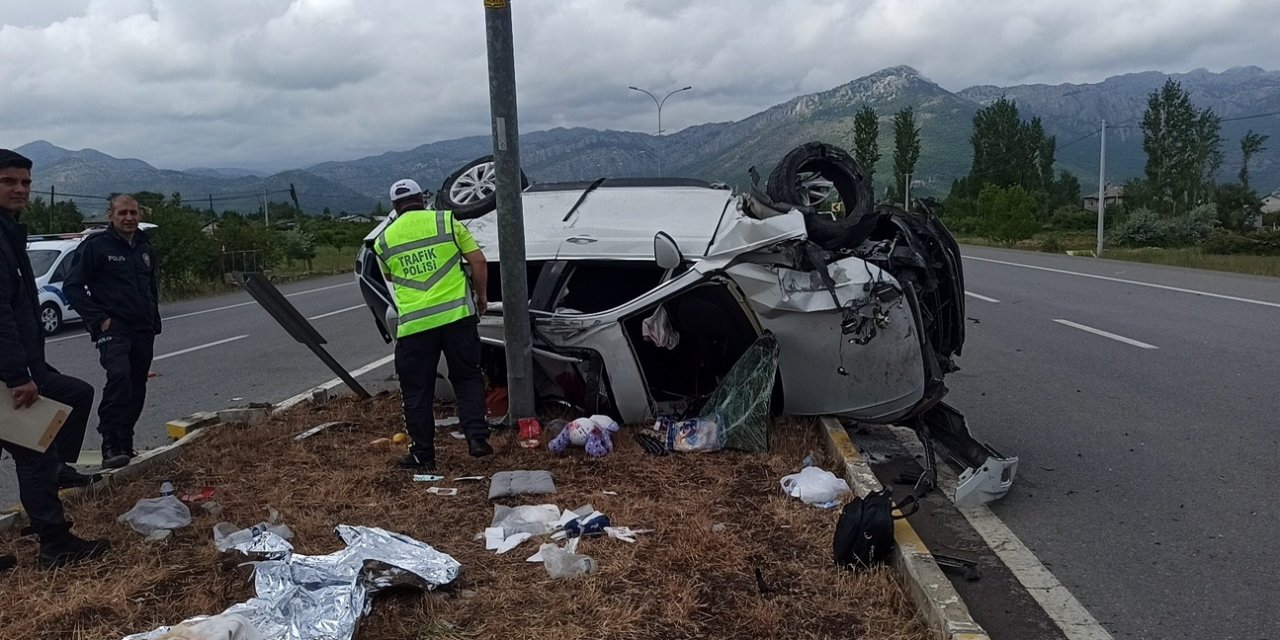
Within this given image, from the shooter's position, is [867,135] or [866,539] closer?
[866,539]

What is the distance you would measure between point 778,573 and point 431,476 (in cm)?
209

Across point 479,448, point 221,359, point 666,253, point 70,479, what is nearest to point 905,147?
point 221,359

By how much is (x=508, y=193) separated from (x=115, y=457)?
105 inches

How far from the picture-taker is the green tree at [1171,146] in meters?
60.2

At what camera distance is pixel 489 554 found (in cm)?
377

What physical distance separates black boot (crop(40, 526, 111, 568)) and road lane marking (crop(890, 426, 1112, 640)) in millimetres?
3794

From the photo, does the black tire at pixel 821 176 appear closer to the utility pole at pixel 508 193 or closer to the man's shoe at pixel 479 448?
the utility pole at pixel 508 193

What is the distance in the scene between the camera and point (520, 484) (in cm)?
458

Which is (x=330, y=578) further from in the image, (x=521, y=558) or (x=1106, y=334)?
(x=1106, y=334)

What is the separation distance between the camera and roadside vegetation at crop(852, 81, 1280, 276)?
99.4ft

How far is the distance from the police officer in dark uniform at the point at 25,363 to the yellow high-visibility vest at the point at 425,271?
5.48ft

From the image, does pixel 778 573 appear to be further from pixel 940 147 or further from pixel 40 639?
pixel 940 147

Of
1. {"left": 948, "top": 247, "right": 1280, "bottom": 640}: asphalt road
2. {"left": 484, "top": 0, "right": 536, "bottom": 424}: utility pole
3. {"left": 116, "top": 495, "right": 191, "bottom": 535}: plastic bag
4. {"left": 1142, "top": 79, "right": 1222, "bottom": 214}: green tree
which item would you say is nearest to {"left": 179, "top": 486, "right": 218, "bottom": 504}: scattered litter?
{"left": 116, "top": 495, "right": 191, "bottom": 535}: plastic bag

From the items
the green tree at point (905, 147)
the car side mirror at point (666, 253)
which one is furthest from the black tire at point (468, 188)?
the green tree at point (905, 147)
